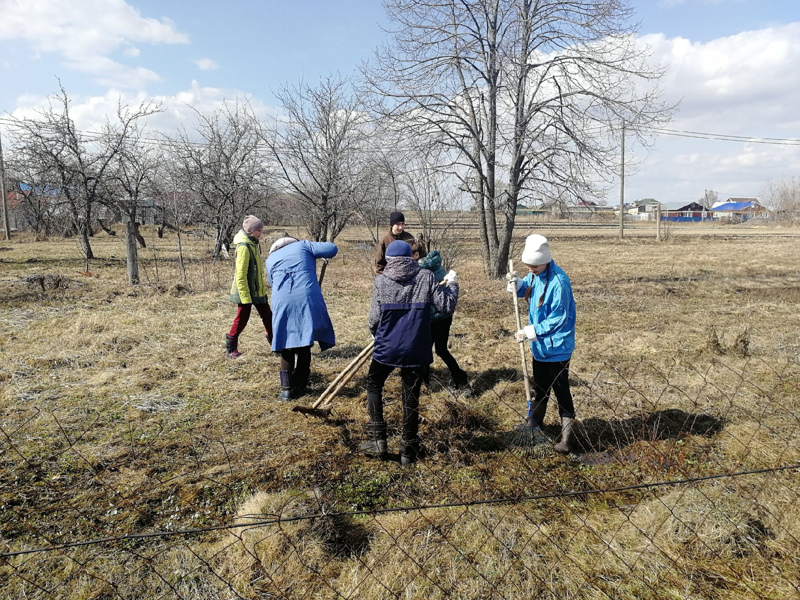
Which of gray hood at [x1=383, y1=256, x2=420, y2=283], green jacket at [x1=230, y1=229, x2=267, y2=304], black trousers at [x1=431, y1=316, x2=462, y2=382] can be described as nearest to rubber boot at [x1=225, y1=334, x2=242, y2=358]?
green jacket at [x1=230, y1=229, x2=267, y2=304]

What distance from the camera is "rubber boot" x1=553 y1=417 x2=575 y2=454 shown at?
3604mm

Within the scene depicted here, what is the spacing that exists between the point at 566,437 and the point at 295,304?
7.75 ft

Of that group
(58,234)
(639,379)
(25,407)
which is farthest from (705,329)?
(58,234)

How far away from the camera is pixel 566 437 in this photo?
3625 millimetres

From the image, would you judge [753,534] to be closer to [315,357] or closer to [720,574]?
[720,574]

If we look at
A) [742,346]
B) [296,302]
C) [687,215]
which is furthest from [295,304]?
[687,215]

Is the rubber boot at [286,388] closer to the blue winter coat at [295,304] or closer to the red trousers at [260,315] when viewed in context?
the blue winter coat at [295,304]

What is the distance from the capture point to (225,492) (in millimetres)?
3172

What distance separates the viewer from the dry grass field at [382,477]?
2436 millimetres

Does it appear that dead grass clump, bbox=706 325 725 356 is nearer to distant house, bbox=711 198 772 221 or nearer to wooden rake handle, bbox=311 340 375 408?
wooden rake handle, bbox=311 340 375 408

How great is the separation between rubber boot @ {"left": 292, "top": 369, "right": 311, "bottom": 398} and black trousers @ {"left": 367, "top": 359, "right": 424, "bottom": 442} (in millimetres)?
1306

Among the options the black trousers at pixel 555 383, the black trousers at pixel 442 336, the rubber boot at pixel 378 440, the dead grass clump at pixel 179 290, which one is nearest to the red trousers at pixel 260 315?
the black trousers at pixel 442 336

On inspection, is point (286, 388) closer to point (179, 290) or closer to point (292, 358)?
point (292, 358)

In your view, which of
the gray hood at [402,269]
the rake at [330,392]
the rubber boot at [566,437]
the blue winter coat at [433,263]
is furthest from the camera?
the blue winter coat at [433,263]
